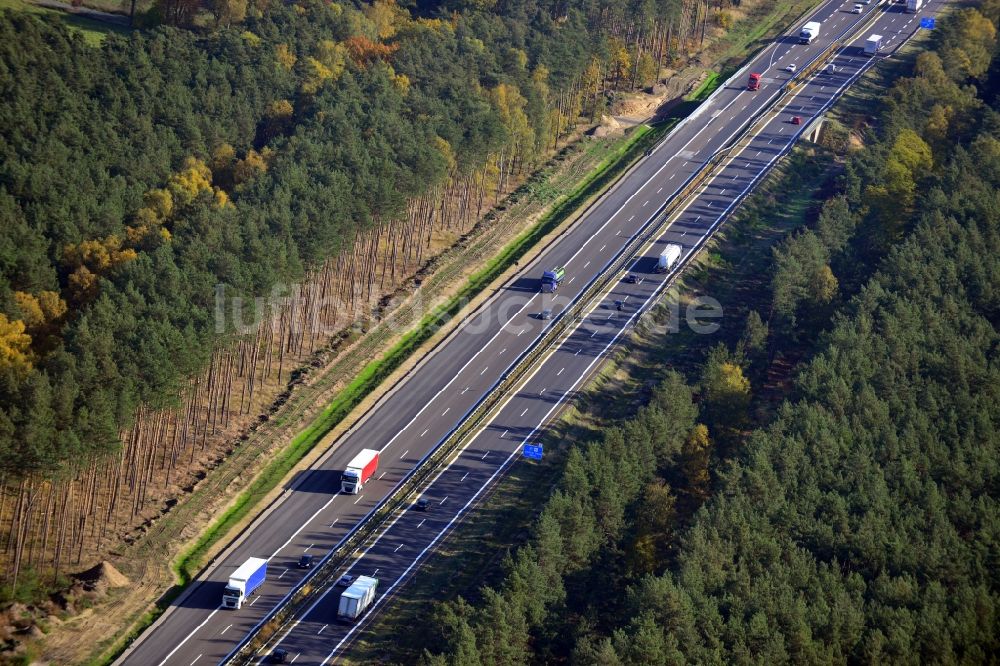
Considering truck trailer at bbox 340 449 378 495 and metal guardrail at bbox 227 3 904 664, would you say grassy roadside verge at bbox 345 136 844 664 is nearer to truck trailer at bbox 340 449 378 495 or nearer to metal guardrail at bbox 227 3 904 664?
metal guardrail at bbox 227 3 904 664

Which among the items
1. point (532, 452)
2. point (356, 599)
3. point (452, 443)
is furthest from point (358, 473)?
point (532, 452)

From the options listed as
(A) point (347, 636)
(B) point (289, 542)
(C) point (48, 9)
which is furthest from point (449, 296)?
(C) point (48, 9)

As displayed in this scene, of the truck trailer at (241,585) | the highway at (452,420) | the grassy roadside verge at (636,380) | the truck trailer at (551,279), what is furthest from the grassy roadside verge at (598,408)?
the truck trailer at (551,279)

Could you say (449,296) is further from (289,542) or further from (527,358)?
(289,542)

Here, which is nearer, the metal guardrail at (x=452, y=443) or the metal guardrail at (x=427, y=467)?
the metal guardrail at (x=427, y=467)

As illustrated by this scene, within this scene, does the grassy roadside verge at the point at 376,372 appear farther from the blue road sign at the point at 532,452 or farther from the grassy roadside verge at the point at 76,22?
the grassy roadside verge at the point at 76,22

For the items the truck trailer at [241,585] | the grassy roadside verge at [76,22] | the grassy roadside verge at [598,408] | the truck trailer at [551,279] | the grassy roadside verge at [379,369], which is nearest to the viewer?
the truck trailer at [241,585]

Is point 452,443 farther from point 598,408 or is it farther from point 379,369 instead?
point 598,408

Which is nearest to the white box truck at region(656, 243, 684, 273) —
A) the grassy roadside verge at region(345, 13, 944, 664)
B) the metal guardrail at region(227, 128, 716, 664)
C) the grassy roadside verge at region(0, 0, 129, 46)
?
the grassy roadside verge at region(345, 13, 944, 664)

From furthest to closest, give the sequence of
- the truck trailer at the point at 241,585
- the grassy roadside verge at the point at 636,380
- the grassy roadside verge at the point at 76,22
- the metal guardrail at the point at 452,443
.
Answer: the grassy roadside verge at the point at 76,22
the grassy roadside verge at the point at 636,380
the truck trailer at the point at 241,585
the metal guardrail at the point at 452,443

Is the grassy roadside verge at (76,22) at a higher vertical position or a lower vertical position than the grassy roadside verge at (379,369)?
higher
